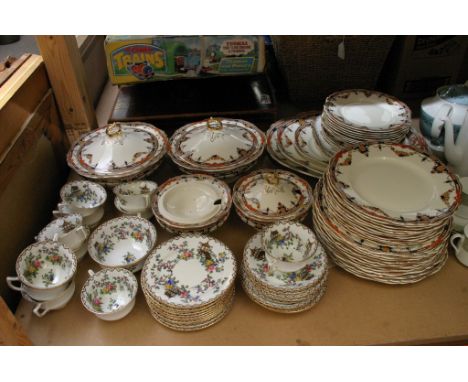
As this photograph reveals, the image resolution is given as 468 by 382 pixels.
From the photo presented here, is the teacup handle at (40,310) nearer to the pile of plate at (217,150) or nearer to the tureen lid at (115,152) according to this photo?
the tureen lid at (115,152)

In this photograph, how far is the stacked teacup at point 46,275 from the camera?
0.93 metres

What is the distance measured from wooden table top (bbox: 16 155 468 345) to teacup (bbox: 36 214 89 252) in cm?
12

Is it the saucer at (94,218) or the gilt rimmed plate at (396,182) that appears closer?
the gilt rimmed plate at (396,182)

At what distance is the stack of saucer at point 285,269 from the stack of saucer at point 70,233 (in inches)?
16.9

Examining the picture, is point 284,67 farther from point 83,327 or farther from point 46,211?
point 83,327

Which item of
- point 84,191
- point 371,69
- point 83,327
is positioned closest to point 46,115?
point 84,191

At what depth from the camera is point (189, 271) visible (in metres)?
0.99

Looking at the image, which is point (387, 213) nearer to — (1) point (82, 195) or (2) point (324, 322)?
(2) point (324, 322)

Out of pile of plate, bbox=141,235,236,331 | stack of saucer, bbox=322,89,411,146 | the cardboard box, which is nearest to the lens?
pile of plate, bbox=141,235,236,331

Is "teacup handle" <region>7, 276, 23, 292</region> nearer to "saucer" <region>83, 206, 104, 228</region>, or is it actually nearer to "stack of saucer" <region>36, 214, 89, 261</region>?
"stack of saucer" <region>36, 214, 89, 261</region>

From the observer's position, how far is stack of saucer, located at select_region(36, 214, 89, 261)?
1047 mm

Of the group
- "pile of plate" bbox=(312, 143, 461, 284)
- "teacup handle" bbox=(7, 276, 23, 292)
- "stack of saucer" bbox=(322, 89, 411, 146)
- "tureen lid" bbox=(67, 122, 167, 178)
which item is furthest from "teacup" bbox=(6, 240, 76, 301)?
"stack of saucer" bbox=(322, 89, 411, 146)

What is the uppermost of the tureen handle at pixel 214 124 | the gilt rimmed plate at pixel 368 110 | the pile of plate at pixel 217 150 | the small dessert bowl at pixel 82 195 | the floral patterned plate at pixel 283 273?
the gilt rimmed plate at pixel 368 110

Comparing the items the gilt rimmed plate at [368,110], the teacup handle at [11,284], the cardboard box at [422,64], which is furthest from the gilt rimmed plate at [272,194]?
the cardboard box at [422,64]
